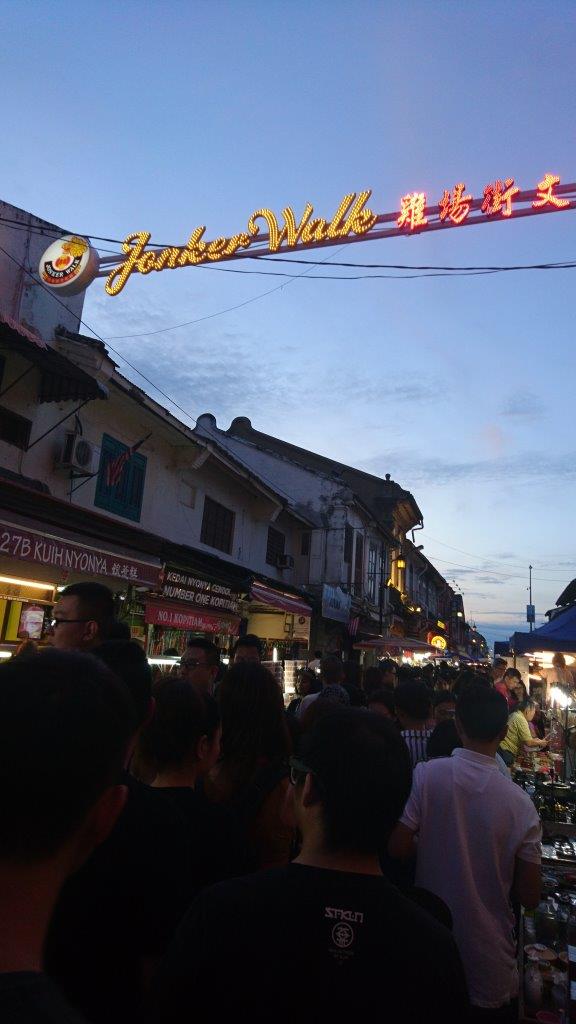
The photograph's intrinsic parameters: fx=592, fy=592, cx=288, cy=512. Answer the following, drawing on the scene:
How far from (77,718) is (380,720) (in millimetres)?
953

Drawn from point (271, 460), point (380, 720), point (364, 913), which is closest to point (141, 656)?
point (380, 720)

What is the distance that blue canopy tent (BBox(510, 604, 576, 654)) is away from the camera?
826 centimetres

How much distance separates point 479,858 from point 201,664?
12.4 ft

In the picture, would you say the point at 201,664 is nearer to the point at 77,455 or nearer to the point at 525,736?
the point at 525,736

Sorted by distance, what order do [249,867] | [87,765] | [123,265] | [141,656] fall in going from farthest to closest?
1. [123,265]
2. [141,656]
3. [249,867]
4. [87,765]

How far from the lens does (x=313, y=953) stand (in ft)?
4.38

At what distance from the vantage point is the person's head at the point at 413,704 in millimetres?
4980

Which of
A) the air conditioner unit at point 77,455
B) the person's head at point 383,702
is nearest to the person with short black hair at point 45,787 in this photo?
the person's head at point 383,702

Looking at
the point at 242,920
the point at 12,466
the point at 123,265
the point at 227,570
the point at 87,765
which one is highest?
the point at 123,265

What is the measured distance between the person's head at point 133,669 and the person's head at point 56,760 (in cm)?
148

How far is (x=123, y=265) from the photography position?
1066 cm

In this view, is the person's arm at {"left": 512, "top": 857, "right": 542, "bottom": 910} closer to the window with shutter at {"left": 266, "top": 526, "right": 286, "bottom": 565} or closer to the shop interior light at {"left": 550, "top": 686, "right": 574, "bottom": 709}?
the shop interior light at {"left": 550, "top": 686, "right": 574, "bottom": 709}

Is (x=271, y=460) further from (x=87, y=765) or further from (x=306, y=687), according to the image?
(x=87, y=765)

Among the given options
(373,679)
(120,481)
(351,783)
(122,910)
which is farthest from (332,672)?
(120,481)
